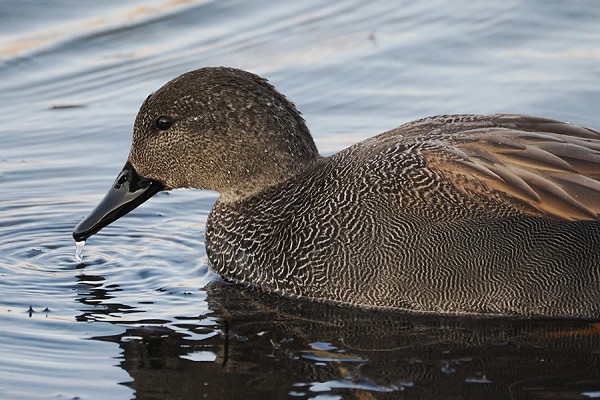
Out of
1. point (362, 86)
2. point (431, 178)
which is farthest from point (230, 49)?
point (431, 178)

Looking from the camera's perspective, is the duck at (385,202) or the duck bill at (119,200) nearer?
the duck at (385,202)

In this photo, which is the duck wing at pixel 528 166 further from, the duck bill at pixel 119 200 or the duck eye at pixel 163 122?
the duck bill at pixel 119 200

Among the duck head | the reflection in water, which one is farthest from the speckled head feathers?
the reflection in water

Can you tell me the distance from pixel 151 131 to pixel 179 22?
4.86 m

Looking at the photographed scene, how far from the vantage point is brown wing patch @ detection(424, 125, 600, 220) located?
6.18 m

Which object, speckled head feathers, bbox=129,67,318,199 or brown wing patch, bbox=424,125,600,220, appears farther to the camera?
speckled head feathers, bbox=129,67,318,199

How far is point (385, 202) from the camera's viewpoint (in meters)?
6.44

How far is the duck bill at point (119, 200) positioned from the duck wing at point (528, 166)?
1.68m

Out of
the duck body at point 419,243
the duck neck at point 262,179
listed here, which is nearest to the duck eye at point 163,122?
the duck neck at point 262,179

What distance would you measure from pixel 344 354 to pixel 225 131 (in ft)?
5.57

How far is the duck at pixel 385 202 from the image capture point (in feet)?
20.4

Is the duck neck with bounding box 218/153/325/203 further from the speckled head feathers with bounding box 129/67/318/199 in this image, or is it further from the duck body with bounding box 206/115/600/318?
the duck body with bounding box 206/115/600/318

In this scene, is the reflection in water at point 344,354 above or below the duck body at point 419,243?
below

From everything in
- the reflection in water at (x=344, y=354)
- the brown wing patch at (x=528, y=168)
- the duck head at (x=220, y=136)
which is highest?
the duck head at (x=220, y=136)
